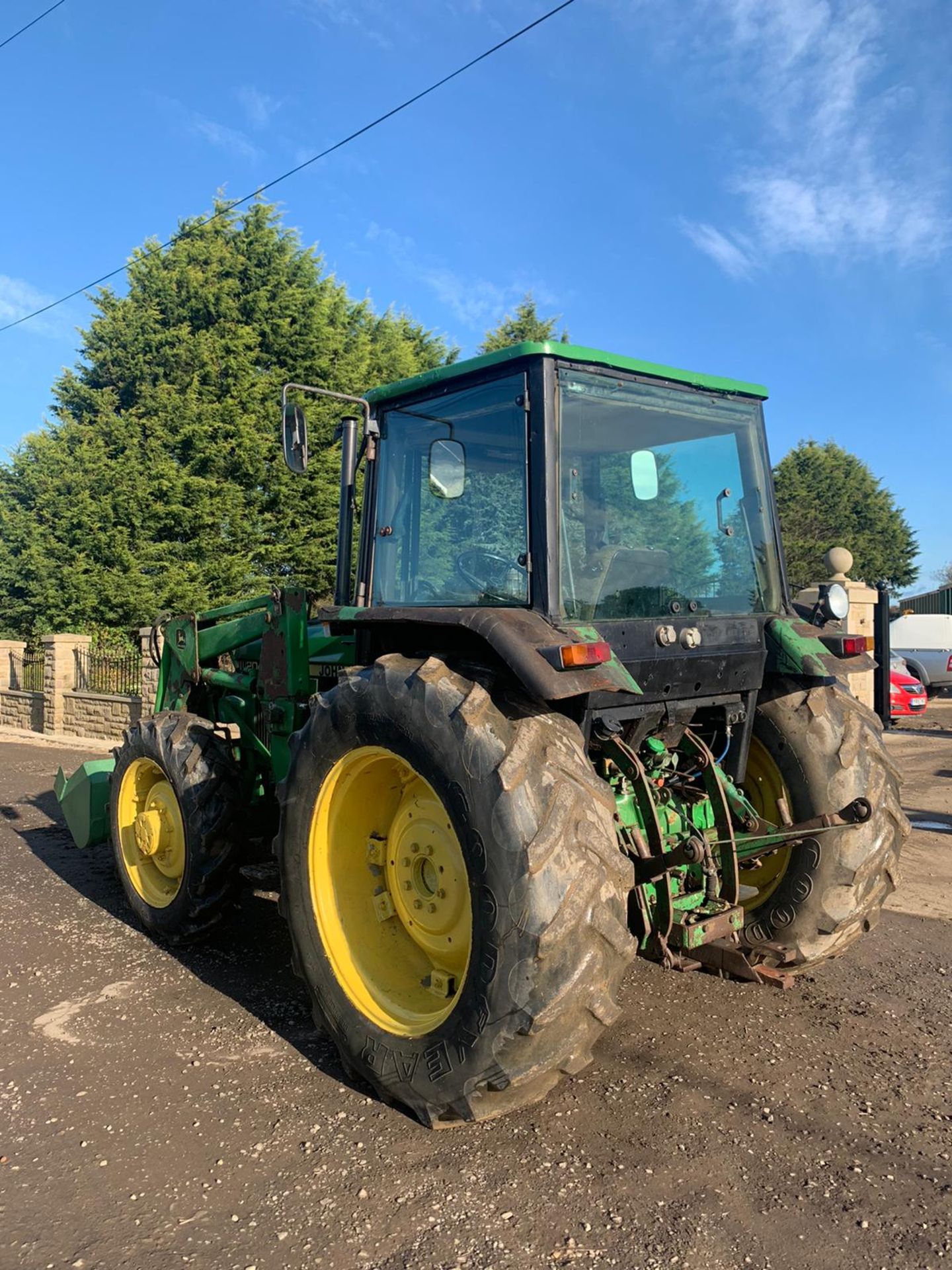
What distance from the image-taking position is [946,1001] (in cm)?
395

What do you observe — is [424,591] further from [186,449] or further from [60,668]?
[186,449]

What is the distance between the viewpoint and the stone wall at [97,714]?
45.8 ft

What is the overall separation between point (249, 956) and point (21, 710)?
48.3 ft

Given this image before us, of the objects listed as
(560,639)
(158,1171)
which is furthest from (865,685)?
(158,1171)

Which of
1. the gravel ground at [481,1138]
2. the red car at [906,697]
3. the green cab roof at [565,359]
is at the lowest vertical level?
the gravel ground at [481,1138]

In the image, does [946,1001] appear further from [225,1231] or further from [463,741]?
[225,1231]

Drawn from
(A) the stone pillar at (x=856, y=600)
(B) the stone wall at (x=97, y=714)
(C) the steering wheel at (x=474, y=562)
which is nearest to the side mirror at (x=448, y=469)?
(C) the steering wheel at (x=474, y=562)

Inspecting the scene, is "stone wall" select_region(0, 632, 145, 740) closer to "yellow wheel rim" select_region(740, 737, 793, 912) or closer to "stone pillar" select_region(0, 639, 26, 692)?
"stone pillar" select_region(0, 639, 26, 692)

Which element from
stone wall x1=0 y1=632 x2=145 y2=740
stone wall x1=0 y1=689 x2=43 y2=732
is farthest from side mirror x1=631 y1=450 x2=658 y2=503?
stone wall x1=0 y1=689 x2=43 y2=732

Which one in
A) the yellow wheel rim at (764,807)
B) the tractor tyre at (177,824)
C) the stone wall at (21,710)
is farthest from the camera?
the stone wall at (21,710)

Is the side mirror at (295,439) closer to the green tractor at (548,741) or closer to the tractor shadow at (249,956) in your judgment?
the green tractor at (548,741)

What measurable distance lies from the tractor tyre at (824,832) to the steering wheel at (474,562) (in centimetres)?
145

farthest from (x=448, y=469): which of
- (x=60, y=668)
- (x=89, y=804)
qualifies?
(x=60, y=668)

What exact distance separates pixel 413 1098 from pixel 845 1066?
163cm
